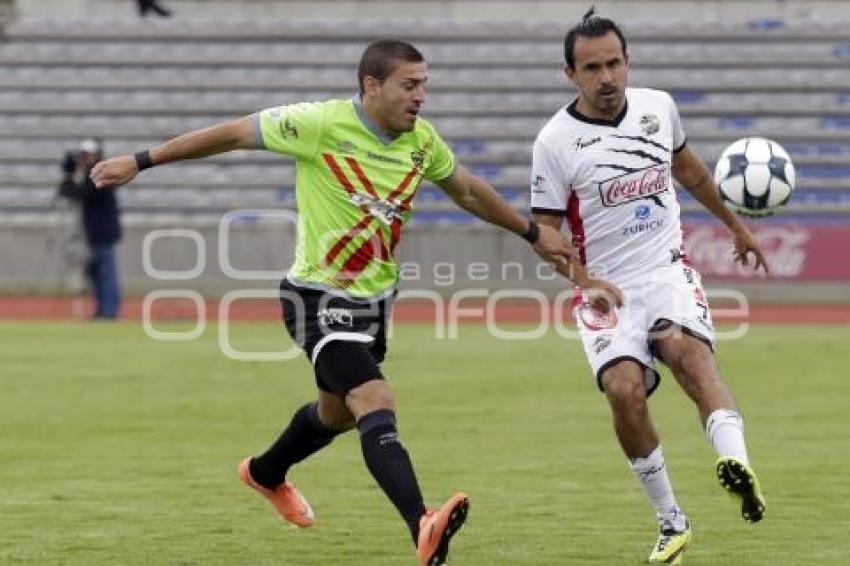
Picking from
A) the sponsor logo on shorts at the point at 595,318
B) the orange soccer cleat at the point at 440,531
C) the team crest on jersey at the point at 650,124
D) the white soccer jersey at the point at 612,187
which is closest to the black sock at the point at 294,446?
the sponsor logo on shorts at the point at 595,318

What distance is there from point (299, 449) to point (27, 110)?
24.8m

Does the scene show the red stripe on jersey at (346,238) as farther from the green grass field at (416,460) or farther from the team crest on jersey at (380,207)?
the green grass field at (416,460)

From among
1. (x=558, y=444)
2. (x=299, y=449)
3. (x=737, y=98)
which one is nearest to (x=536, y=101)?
(x=737, y=98)

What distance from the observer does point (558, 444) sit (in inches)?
499

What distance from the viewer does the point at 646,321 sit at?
8.38m

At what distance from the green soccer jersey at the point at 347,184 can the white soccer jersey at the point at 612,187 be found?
23.7 inches

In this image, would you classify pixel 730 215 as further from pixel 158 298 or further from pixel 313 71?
pixel 313 71

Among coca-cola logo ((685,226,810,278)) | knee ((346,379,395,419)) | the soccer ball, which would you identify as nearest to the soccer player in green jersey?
knee ((346,379,395,419))

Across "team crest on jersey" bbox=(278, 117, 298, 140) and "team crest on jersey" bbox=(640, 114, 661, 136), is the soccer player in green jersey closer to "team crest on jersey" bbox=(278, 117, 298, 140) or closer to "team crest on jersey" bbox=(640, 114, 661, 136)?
"team crest on jersey" bbox=(278, 117, 298, 140)

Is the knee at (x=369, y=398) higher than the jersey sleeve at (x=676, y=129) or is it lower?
lower

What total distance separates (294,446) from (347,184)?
1.55 metres

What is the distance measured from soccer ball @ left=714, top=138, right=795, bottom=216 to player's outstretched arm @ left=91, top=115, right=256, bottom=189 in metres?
2.42

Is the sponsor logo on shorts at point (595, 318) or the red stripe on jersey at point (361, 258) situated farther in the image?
the sponsor logo on shorts at point (595, 318)

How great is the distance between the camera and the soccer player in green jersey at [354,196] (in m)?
8.02
